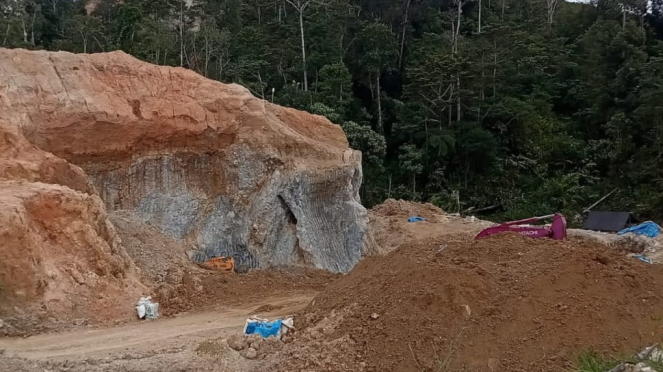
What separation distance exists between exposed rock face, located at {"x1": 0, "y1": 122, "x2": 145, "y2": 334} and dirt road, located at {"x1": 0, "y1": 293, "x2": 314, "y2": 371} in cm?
67

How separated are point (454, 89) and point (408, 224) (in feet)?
42.6

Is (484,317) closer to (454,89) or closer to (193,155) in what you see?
(193,155)

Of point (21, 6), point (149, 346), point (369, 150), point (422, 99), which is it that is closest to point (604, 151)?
point (422, 99)

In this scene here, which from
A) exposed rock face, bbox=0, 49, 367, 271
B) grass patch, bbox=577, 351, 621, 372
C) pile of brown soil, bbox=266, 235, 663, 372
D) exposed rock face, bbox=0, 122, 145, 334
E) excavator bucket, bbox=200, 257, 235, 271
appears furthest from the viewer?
excavator bucket, bbox=200, 257, 235, 271

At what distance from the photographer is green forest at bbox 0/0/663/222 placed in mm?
32250

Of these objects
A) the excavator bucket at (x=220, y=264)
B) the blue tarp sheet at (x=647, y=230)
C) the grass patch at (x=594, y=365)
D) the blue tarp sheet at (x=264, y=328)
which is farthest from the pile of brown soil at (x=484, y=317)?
the blue tarp sheet at (x=647, y=230)

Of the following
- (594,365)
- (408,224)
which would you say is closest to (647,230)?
(408,224)

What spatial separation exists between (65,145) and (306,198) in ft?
18.3

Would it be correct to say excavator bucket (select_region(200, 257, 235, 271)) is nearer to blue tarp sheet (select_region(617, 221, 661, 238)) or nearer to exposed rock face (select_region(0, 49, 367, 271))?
exposed rock face (select_region(0, 49, 367, 271))

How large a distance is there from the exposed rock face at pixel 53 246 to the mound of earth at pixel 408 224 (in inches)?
392

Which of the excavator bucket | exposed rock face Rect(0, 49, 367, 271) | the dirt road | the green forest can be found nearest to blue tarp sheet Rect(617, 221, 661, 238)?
the green forest

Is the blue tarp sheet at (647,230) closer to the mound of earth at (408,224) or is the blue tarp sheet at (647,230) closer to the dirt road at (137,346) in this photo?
the mound of earth at (408,224)

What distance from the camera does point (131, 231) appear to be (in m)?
14.1

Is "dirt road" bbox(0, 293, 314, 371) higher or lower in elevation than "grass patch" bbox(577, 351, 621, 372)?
lower
